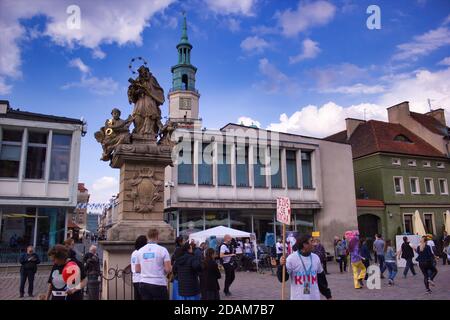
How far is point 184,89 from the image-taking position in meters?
57.8

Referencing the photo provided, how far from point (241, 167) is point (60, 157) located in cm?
1207

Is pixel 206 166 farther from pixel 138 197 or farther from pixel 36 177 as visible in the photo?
pixel 138 197

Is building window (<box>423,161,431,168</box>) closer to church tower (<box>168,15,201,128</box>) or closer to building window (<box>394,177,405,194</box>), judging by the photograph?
building window (<box>394,177,405,194</box>)

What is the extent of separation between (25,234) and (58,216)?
210 centimetres

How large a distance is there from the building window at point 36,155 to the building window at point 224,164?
11.3m

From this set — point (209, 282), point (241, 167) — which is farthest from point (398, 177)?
point (209, 282)

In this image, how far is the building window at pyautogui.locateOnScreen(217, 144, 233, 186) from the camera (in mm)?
26180

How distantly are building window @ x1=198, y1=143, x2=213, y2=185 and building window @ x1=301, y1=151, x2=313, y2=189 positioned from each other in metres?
7.77

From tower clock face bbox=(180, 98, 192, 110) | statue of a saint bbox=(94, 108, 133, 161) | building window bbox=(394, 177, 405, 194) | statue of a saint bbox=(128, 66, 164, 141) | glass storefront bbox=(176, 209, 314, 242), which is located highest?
tower clock face bbox=(180, 98, 192, 110)

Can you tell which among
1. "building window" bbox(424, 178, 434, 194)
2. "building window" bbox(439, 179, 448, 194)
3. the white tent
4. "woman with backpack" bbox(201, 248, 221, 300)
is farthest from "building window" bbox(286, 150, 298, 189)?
"woman with backpack" bbox(201, 248, 221, 300)

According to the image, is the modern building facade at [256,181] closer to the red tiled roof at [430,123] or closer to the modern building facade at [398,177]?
the modern building facade at [398,177]

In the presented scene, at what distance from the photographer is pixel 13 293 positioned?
1366 centimetres
